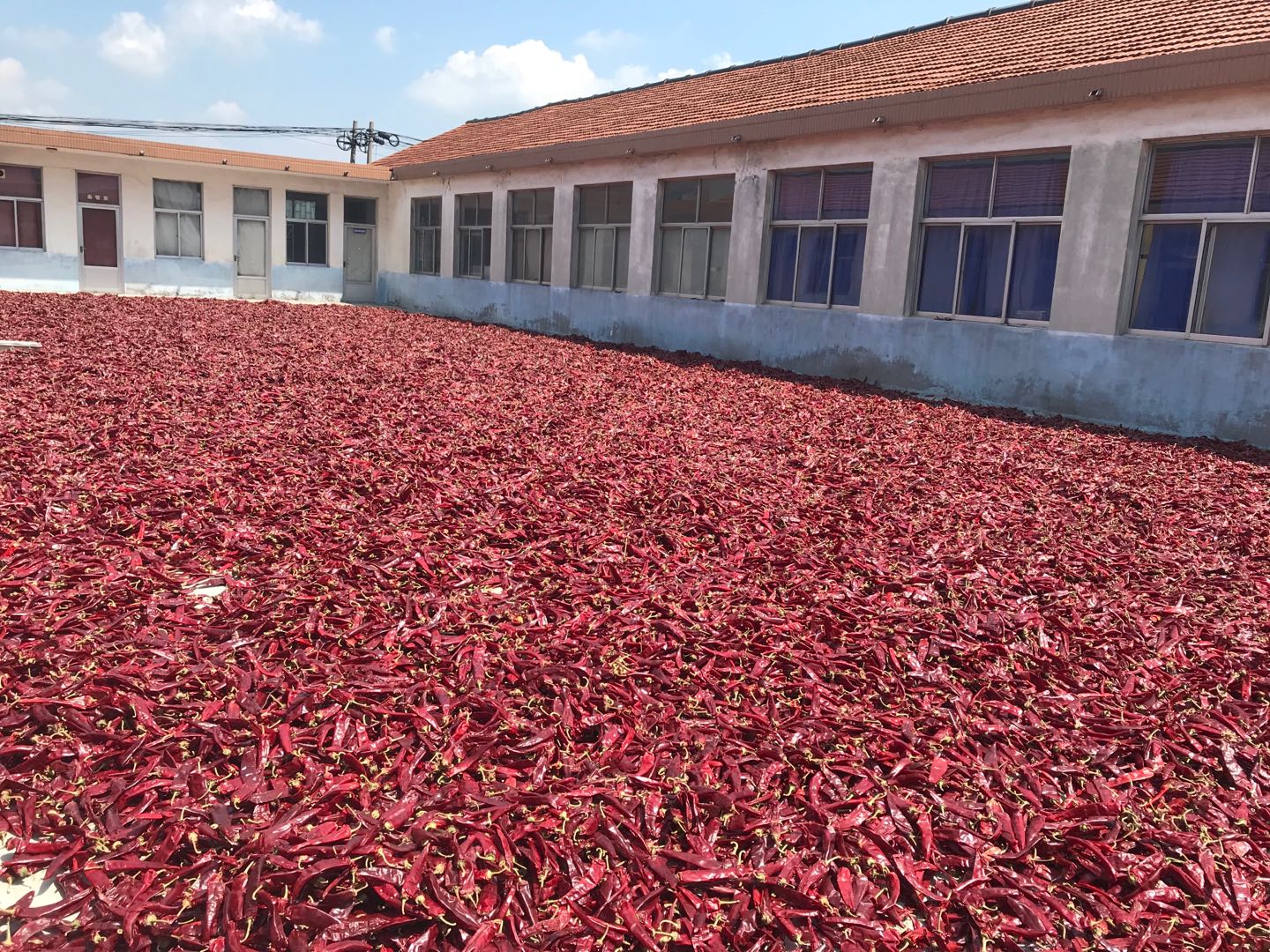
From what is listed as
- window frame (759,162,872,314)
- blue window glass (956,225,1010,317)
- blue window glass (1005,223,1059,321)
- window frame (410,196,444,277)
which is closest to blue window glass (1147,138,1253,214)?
blue window glass (1005,223,1059,321)

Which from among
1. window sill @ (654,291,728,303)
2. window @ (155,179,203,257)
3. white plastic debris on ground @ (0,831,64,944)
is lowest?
white plastic debris on ground @ (0,831,64,944)

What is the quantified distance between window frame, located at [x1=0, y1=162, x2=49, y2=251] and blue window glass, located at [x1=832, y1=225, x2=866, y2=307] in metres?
22.9

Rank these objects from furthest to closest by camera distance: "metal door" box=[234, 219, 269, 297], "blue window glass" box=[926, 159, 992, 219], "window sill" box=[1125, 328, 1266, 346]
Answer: "metal door" box=[234, 219, 269, 297]
"blue window glass" box=[926, 159, 992, 219]
"window sill" box=[1125, 328, 1266, 346]

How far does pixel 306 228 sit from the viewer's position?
3067cm

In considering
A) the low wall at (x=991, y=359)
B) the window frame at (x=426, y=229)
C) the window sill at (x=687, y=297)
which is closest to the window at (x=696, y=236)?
the window sill at (x=687, y=297)

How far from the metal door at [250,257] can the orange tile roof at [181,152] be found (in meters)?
2.05

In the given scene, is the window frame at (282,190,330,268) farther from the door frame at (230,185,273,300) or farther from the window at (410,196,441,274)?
the window at (410,196,441,274)

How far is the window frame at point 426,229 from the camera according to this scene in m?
28.6

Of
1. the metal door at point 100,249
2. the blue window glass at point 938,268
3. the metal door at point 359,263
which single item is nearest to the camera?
the blue window glass at point 938,268

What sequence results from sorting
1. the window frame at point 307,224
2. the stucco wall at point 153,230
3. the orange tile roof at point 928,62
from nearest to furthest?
the orange tile roof at point 928,62
the stucco wall at point 153,230
the window frame at point 307,224

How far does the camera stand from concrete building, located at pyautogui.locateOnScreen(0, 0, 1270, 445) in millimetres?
11508

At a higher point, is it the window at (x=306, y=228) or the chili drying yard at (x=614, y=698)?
the window at (x=306, y=228)

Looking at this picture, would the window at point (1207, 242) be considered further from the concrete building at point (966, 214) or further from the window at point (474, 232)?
the window at point (474, 232)

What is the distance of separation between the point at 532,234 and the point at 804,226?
31.8 ft
